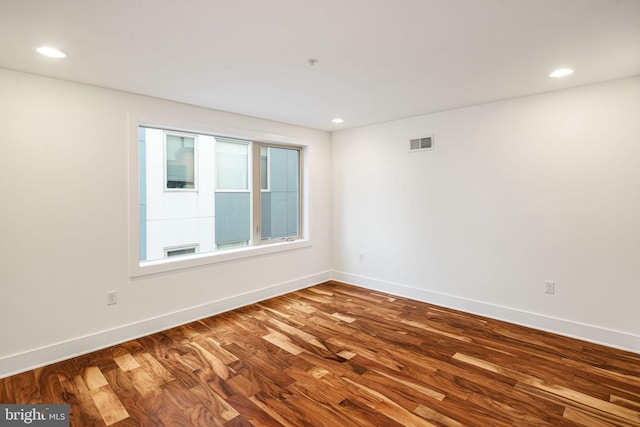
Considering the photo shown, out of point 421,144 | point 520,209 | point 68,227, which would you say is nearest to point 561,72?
point 520,209

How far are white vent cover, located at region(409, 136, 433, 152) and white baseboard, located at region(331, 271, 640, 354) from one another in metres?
1.86

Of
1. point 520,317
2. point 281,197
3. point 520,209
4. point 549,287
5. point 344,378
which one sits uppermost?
point 281,197

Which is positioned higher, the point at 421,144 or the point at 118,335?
the point at 421,144

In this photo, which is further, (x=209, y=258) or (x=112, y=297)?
(x=209, y=258)

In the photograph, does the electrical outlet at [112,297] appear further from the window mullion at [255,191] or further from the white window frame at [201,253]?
the window mullion at [255,191]

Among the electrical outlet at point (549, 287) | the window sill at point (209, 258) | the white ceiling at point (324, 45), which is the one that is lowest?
the electrical outlet at point (549, 287)

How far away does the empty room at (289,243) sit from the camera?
1.98m

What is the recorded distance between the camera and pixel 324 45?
2.13 m

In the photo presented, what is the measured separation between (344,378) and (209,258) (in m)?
2.09

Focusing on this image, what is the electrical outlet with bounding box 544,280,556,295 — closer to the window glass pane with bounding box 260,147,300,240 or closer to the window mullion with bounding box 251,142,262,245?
the window glass pane with bounding box 260,147,300,240

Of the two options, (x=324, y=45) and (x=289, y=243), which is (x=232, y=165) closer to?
(x=289, y=243)

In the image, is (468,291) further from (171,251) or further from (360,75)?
(171,251)
